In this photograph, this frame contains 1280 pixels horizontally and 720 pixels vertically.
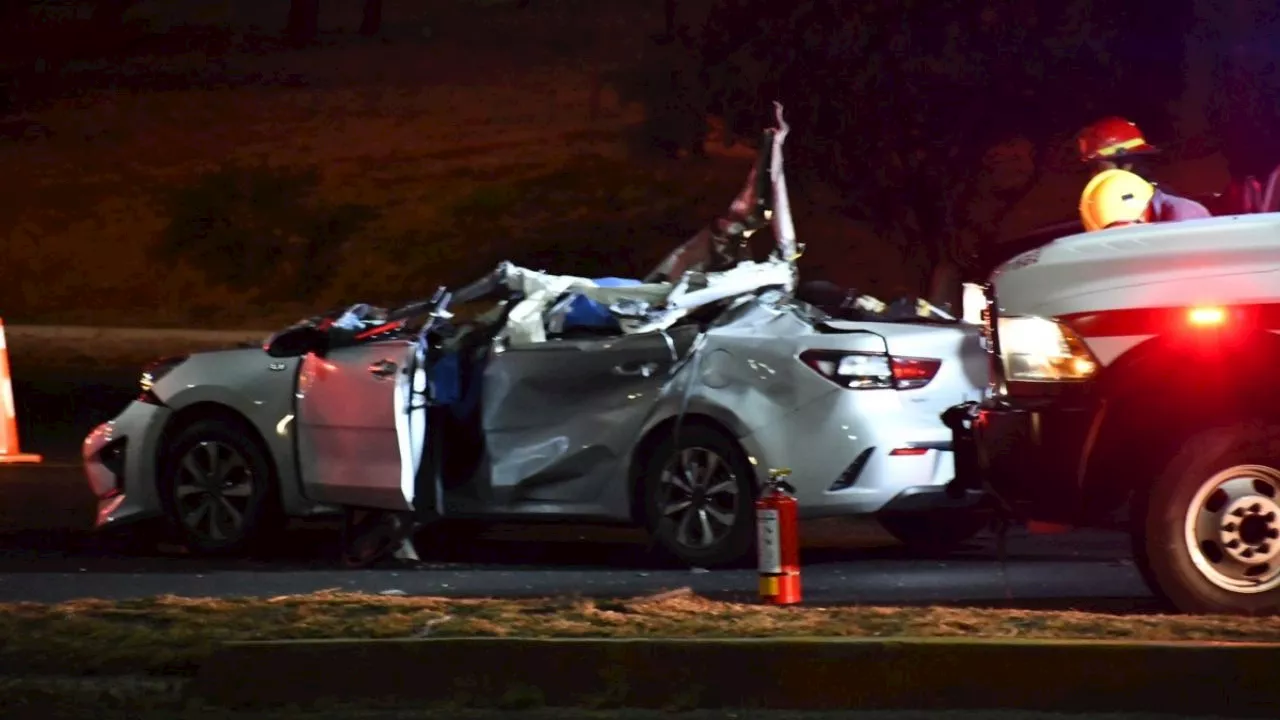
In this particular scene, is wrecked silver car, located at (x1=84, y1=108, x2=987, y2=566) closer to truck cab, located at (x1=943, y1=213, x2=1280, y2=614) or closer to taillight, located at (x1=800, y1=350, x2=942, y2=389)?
taillight, located at (x1=800, y1=350, x2=942, y2=389)

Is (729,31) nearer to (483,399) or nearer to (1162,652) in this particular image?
(483,399)

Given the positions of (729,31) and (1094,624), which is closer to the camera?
(1094,624)

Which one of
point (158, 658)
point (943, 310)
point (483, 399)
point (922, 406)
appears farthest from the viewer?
point (943, 310)

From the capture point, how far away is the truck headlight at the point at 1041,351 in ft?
25.5

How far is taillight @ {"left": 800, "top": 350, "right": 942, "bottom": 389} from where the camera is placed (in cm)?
974

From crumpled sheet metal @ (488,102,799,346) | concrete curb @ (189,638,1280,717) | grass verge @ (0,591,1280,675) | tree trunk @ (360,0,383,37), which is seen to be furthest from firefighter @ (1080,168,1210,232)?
tree trunk @ (360,0,383,37)

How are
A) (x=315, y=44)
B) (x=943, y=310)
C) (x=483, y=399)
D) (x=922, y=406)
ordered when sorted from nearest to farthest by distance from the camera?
(x=922, y=406)
(x=483, y=399)
(x=943, y=310)
(x=315, y=44)

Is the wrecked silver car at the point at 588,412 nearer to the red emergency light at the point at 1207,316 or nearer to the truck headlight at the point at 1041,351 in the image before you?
the truck headlight at the point at 1041,351

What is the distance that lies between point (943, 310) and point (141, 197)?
1010 inches

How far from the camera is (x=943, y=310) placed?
37.0ft

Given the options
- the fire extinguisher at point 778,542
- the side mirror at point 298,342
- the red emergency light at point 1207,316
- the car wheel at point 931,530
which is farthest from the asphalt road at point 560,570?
the red emergency light at point 1207,316

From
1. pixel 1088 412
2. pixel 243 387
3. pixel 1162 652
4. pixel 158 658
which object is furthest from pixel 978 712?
pixel 243 387

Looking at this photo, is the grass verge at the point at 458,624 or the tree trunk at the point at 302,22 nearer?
the grass verge at the point at 458,624

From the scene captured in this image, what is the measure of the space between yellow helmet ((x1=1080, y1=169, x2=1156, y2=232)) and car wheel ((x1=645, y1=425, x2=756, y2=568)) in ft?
7.04
